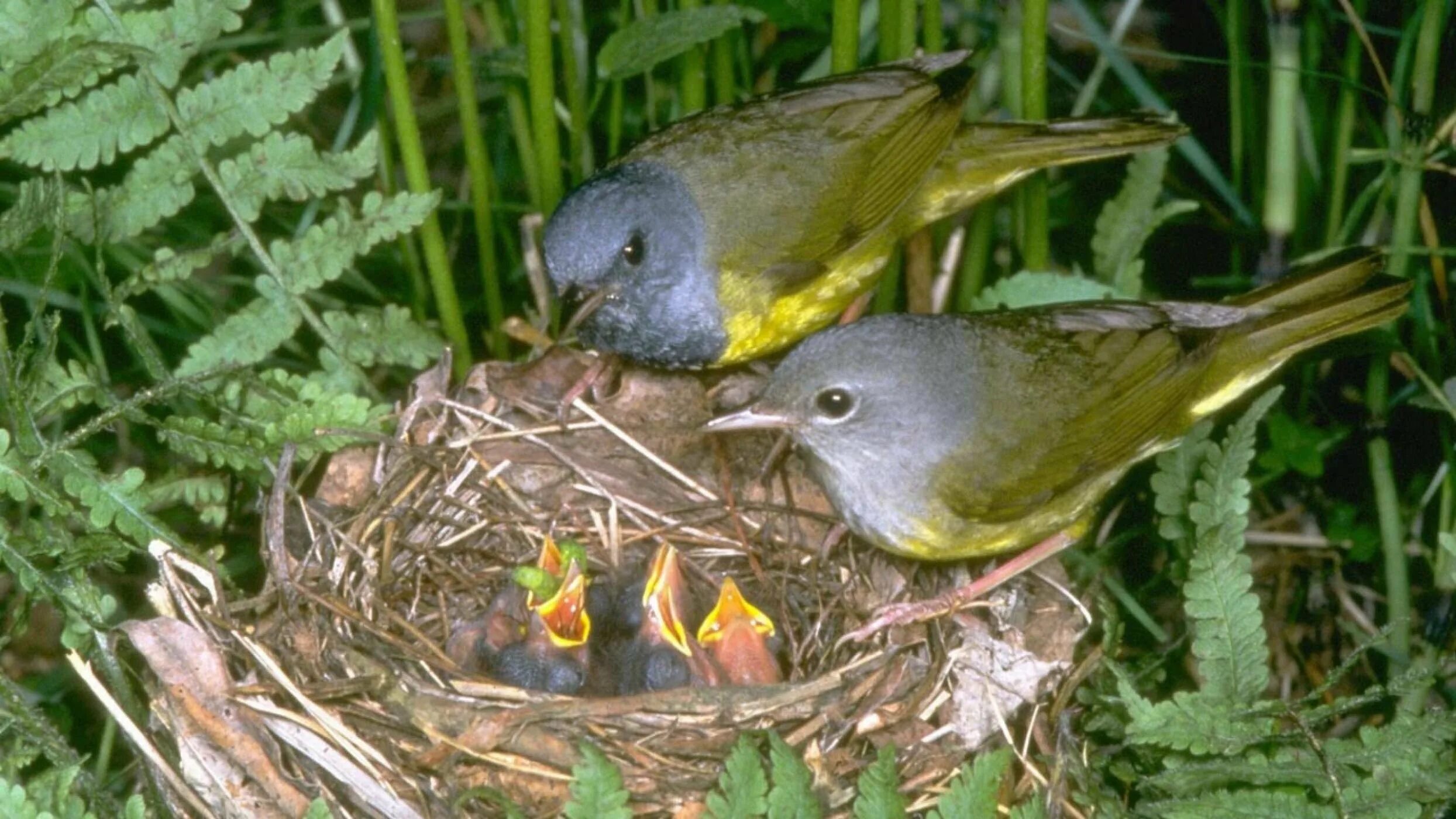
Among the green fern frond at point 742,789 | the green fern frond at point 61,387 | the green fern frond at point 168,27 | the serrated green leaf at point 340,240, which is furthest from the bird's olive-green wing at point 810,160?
the green fern frond at point 742,789

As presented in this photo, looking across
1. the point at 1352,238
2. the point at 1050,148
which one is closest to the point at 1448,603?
the point at 1352,238

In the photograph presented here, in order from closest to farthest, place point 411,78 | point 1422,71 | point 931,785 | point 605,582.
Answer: point 931,785 → point 1422,71 → point 605,582 → point 411,78

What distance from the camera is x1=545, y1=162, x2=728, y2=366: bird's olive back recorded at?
14.1ft

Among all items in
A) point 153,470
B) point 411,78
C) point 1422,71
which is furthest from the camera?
point 411,78

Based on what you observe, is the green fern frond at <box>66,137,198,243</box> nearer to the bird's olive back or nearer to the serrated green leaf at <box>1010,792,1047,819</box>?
the bird's olive back

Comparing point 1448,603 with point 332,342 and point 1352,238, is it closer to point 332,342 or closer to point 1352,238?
point 1352,238

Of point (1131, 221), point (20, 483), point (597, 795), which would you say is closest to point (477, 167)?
point (20, 483)

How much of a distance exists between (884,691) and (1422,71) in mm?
1991

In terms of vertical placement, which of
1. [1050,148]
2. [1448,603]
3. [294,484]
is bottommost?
[1448,603]

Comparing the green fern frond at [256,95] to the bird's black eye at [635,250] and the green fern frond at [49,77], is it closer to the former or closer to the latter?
the green fern frond at [49,77]

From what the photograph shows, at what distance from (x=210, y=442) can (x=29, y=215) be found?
0.62m

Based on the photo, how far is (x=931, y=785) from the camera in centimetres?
367

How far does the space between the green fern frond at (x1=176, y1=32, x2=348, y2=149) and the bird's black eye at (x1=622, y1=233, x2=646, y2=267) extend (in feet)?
2.64

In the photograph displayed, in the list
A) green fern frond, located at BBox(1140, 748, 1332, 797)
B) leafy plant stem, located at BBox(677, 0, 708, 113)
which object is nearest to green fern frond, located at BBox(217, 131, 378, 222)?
leafy plant stem, located at BBox(677, 0, 708, 113)
